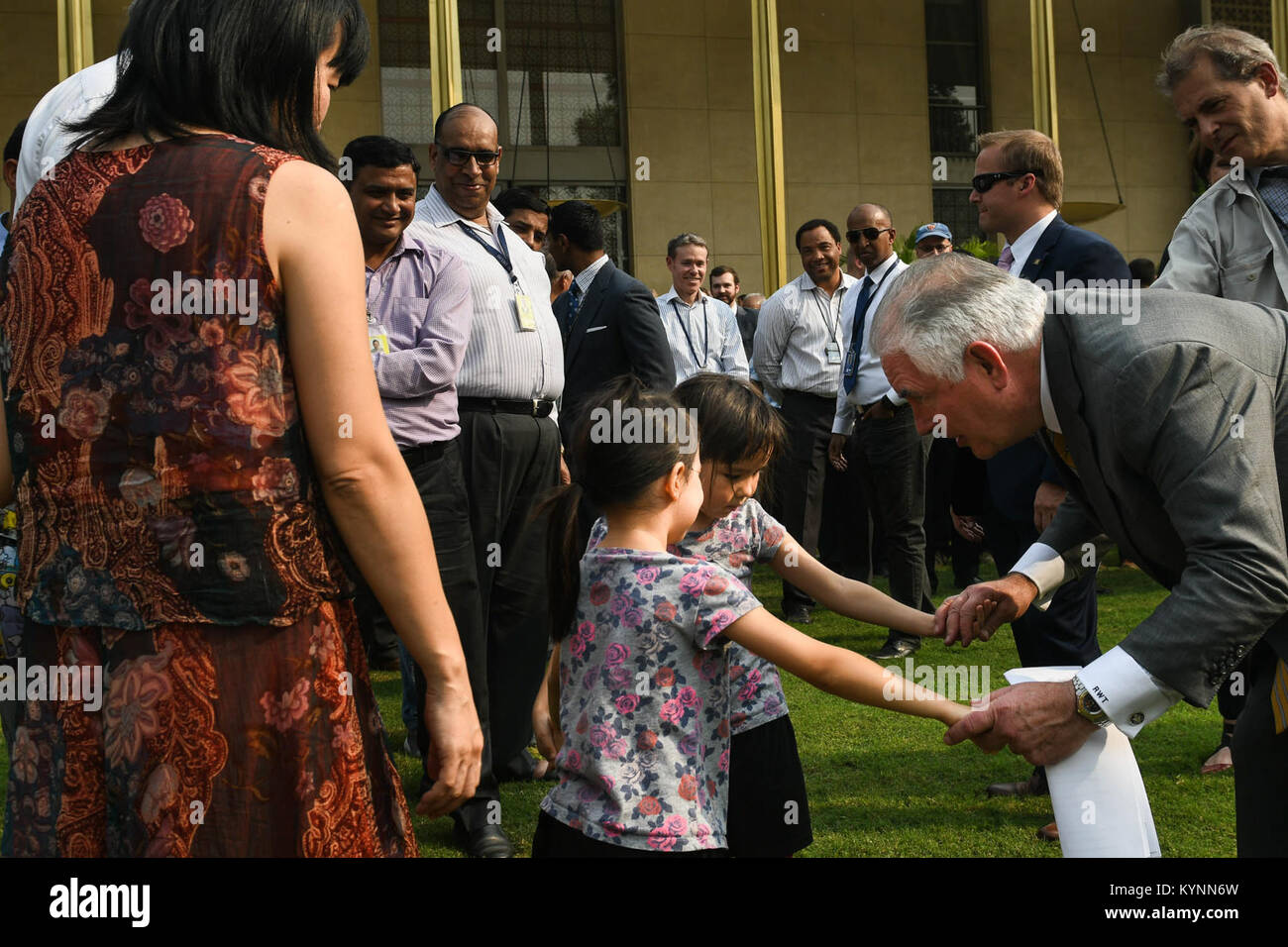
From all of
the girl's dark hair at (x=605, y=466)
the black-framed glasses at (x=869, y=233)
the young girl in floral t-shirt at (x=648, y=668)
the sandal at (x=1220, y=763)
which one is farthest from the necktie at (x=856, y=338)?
the young girl in floral t-shirt at (x=648, y=668)

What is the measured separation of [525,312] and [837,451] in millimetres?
3723

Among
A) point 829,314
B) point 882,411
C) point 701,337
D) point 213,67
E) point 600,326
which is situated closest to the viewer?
point 213,67

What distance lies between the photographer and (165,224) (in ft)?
5.50

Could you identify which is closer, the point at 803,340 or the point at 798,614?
the point at 798,614

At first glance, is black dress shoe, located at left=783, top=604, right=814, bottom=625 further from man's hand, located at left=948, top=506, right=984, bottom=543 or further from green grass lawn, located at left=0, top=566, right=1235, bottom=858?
man's hand, located at left=948, top=506, right=984, bottom=543

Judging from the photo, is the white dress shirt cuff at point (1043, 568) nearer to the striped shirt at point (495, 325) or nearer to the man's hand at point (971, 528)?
the striped shirt at point (495, 325)

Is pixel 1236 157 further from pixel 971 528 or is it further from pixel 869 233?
pixel 869 233

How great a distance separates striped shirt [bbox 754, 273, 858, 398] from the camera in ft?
27.0

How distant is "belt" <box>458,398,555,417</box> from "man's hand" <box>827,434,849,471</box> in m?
3.46

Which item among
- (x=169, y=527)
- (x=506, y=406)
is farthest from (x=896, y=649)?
(x=169, y=527)

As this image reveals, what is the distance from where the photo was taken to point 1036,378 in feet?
7.52

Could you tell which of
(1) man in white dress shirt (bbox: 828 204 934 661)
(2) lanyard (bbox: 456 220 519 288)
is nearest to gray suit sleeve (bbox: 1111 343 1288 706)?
(2) lanyard (bbox: 456 220 519 288)

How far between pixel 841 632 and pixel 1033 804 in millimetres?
3112
